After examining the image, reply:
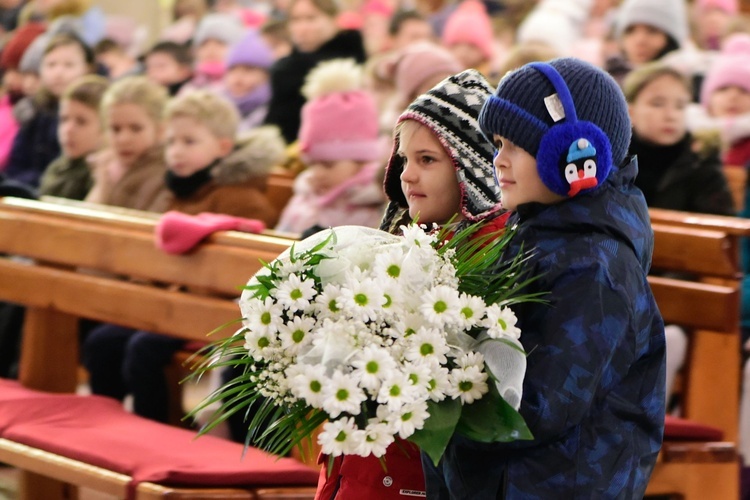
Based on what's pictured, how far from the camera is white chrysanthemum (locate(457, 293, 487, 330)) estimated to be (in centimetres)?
191

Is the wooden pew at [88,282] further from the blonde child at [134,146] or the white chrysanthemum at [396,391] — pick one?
the white chrysanthemum at [396,391]

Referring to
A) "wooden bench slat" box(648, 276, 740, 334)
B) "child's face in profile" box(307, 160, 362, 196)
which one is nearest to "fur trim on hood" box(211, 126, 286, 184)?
"child's face in profile" box(307, 160, 362, 196)

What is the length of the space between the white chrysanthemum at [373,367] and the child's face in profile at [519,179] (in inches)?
16.6

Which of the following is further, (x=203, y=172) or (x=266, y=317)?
(x=203, y=172)

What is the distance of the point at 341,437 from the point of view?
1.89 metres

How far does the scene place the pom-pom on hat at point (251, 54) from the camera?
8242 millimetres

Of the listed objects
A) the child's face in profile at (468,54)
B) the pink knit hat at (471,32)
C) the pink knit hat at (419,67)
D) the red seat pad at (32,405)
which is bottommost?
the red seat pad at (32,405)

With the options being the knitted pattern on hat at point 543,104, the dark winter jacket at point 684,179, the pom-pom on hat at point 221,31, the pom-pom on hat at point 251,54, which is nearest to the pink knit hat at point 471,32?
the pom-pom on hat at point 251,54

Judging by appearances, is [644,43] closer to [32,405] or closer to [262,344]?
[32,405]

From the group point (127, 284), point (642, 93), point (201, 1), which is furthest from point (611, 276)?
point (201, 1)

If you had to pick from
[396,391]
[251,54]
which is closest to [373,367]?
[396,391]

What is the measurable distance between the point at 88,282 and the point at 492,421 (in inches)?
99.2

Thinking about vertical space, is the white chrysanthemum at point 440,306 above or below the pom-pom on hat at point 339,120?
below

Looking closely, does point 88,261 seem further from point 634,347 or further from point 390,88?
point 390,88
